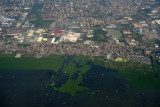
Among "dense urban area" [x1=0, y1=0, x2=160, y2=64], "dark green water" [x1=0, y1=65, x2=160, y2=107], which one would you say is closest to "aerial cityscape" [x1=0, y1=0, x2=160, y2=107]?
Result: "dense urban area" [x1=0, y1=0, x2=160, y2=64]

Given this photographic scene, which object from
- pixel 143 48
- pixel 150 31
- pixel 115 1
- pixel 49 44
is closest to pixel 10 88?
pixel 49 44

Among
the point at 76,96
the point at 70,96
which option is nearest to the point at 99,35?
the point at 76,96

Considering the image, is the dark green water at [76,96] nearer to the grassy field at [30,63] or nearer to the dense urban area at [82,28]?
the grassy field at [30,63]

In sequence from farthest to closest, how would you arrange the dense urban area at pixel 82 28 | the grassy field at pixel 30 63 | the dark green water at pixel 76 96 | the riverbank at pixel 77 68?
the dense urban area at pixel 82 28 → the grassy field at pixel 30 63 → the riverbank at pixel 77 68 → the dark green water at pixel 76 96

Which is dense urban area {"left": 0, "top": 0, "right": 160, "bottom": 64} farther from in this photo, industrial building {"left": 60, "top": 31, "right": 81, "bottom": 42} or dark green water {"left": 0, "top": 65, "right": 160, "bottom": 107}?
dark green water {"left": 0, "top": 65, "right": 160, "bottom": 107}

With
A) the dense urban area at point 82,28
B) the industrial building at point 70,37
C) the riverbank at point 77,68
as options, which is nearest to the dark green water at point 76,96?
the riverbank at point 77,68

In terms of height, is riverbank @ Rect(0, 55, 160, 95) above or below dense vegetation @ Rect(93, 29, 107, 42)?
below
